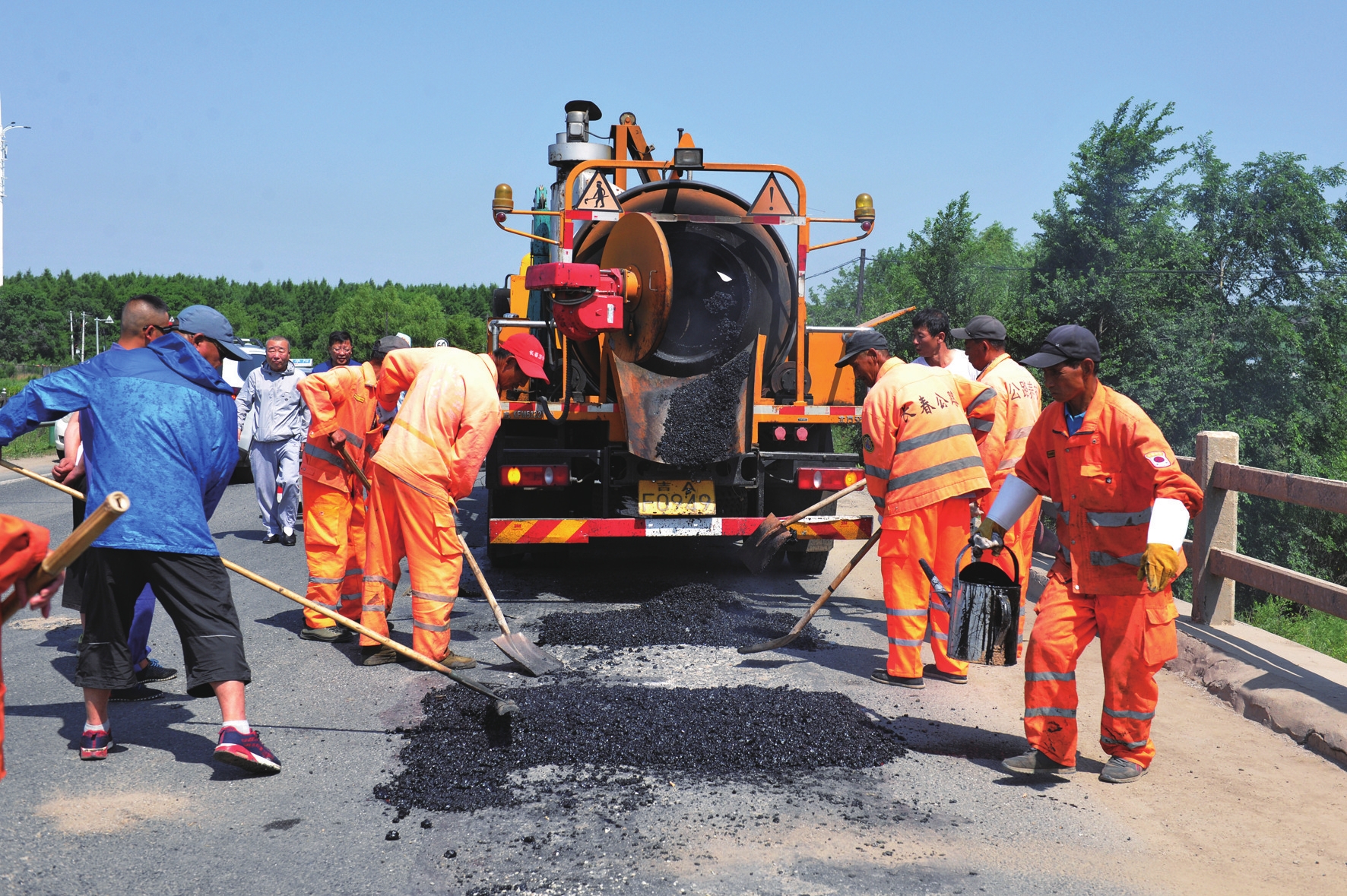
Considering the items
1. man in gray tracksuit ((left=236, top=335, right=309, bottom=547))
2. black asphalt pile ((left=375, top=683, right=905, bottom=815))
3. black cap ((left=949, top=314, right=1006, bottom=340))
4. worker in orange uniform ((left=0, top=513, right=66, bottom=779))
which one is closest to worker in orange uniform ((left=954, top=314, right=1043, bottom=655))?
black cap ((left=949, top=314, right=1006, bottom=340))

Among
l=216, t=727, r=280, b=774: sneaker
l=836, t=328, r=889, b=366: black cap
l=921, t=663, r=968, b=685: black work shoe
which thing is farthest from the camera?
l=836, t=328, r=889, b=366: black cap

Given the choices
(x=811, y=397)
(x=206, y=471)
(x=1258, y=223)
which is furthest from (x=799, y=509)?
(x=1258, y=223)

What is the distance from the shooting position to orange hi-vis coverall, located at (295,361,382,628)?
19.7 feet

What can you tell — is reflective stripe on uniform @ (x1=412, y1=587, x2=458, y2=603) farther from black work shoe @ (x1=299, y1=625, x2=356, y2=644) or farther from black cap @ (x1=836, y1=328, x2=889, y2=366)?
black cap @ (x1=836, y1=328, x2=889, y2=366)

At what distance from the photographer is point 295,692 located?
15.9 feet

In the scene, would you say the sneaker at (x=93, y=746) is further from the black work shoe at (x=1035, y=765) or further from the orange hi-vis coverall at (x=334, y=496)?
the black work shoe at (x=1035, y=765)

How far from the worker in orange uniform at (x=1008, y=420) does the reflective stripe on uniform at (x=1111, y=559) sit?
1.86m

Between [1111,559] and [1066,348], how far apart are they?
0.78m

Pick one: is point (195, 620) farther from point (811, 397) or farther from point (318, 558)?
point (811, 397)

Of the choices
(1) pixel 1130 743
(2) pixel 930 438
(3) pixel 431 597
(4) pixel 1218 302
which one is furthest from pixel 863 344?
(4) pixel 1218 302

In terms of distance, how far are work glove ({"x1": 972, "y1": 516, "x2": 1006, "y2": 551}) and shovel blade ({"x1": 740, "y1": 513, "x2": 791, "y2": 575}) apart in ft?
6.25

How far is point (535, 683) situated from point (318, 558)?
1.72 metres

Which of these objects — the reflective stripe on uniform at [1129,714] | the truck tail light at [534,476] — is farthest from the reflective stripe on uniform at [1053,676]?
the truck tail light at [534,476]

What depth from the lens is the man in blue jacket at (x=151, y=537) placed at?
3785mm
